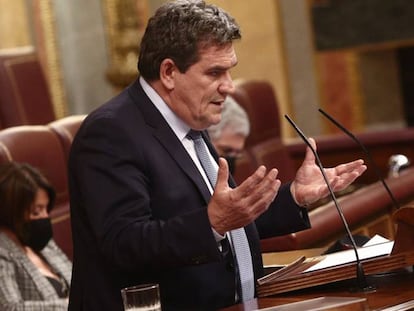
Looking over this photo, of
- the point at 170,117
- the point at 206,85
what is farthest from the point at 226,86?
the point at 170,117

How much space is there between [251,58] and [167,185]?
636 centimetres

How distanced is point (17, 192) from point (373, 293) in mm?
1580

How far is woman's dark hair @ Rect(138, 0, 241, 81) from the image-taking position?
2381 mm

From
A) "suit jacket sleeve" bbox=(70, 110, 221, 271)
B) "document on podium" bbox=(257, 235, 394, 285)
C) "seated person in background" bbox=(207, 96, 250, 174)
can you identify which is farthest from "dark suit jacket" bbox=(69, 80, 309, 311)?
"seated person in background" bbox=(207, 96, 250, 174)

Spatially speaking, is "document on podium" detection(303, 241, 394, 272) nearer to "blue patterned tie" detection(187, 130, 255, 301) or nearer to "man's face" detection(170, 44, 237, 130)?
"blue patterned tie" detection(187, 130, 255, 301)

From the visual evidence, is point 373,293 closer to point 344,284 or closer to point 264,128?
point 344,284

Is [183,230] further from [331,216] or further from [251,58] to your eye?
[251,58]

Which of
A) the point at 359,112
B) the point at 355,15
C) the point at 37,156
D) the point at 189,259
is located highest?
the point at 189,259

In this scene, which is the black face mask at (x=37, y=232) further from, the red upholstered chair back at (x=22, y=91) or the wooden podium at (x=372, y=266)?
the red upholstered chair back at (x=22, y=91)

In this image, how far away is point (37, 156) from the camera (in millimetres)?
3904

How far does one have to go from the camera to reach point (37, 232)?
3500 mm

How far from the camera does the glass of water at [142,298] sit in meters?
2.11

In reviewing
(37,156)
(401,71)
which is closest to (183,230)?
(37,156)

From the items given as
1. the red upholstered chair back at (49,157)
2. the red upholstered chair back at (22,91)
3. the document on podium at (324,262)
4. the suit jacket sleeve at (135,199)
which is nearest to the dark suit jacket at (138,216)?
the suit jacket sleeve at (135,199)
